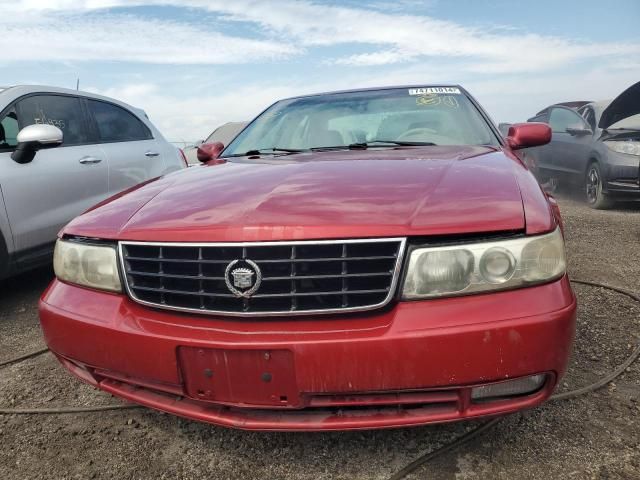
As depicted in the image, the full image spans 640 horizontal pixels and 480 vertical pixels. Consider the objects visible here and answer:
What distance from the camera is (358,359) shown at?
1.44 meters

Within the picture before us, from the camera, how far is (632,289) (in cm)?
345

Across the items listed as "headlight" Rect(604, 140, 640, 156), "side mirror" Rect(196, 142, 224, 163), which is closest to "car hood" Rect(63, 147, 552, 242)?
"side mirror" Rect(196, 142, 224, 163)

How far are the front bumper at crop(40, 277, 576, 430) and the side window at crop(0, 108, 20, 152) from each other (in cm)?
243

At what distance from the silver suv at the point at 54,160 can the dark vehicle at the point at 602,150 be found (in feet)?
17.8

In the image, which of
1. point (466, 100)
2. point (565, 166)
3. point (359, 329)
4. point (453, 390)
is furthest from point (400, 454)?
point (565, 166)

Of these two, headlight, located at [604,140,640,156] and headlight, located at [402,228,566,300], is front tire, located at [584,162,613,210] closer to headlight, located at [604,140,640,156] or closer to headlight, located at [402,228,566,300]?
headlight, located at [604,140,640,156]

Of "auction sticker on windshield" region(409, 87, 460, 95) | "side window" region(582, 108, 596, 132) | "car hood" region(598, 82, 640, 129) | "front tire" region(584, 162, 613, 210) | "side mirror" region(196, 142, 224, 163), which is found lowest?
"front tire" region(584, 162, 613, 210)

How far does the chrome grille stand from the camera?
1.50 metres

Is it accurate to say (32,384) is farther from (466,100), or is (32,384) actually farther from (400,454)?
(466,100)

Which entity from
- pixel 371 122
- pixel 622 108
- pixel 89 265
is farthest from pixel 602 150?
pixel 89 265

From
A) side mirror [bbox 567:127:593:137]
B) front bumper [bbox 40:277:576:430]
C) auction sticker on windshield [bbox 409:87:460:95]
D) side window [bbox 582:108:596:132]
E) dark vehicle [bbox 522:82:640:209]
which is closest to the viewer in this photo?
front bumper [bbox 40:277:576:430]

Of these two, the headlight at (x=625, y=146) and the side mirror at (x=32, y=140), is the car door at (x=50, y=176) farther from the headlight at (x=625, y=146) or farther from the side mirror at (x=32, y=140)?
the headlight at (x=625, y=146)

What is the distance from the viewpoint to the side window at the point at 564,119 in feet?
25.8

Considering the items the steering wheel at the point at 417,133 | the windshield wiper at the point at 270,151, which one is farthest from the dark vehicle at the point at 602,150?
the windshield wiper at the point at 270,151
